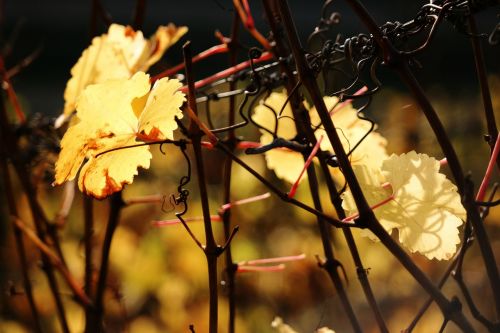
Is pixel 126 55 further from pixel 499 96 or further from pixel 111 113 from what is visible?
pixel 499 96

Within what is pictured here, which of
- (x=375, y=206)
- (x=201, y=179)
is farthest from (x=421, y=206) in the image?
(x=201, y=179)

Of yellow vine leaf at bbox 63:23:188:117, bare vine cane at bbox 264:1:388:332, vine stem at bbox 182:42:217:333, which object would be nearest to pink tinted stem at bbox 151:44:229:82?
yellow vine leaf at bbox 63:23:188:117

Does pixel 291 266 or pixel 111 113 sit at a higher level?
pixel 111 113

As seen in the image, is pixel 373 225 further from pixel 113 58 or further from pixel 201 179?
pixel 113 58

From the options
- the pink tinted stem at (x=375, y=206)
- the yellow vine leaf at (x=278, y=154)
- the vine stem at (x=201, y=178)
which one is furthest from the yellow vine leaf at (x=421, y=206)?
the yellow vine leaf at (x=278, y=154)

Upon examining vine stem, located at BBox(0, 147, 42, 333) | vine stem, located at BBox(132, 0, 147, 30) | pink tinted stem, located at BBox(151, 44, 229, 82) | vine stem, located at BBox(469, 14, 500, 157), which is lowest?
vine stem, located at BBox(0, 147, 42, 333)

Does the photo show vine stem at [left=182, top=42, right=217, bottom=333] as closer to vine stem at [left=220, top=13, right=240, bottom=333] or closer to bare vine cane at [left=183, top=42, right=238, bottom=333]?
bare vine cane at [left=183, top=42, right=238, bottom=333]

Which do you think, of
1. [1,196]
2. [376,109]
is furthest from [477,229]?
[376,109]
